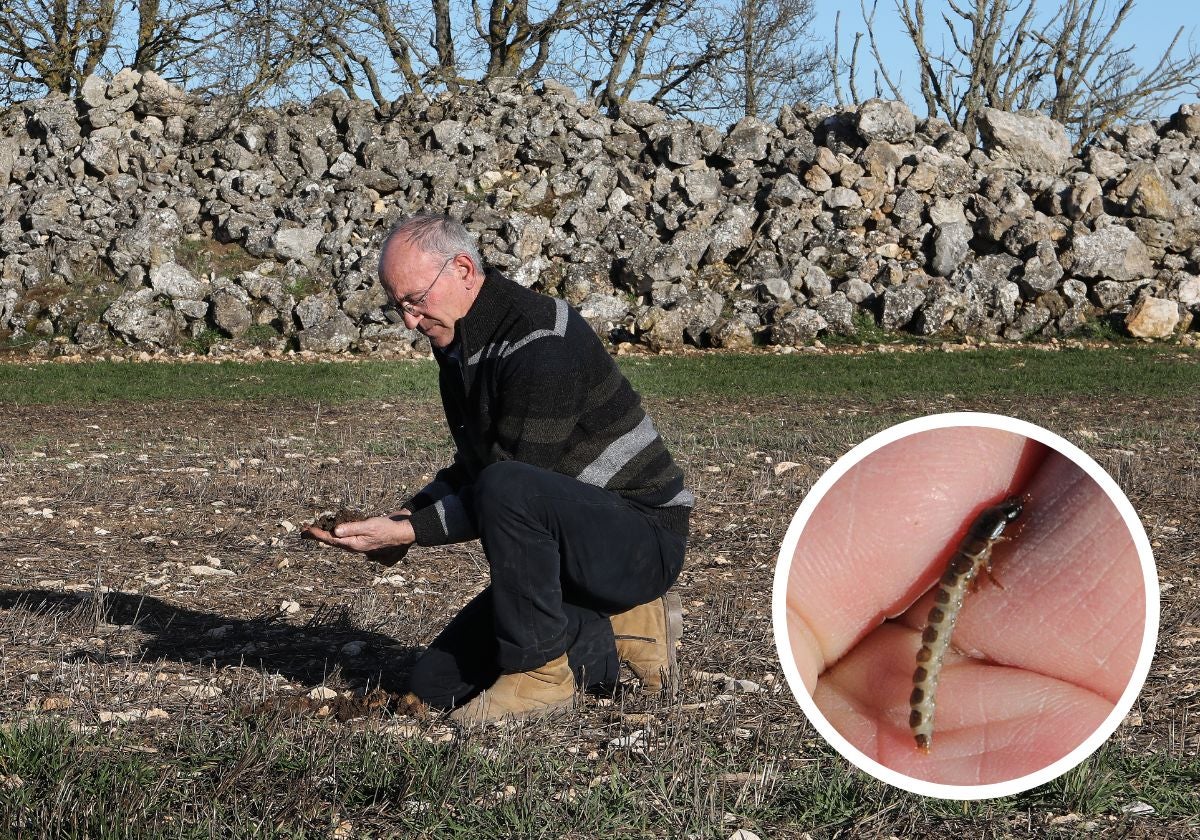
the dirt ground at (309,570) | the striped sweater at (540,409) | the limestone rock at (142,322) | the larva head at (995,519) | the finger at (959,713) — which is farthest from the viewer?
the limestone rock at (142,322)

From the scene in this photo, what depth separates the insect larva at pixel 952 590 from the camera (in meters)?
1.61

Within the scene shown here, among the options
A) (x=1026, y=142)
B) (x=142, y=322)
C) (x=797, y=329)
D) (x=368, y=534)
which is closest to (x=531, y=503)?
(x=368, y=534)

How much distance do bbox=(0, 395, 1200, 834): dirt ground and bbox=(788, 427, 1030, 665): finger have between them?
206cm

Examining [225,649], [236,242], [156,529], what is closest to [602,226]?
[236,242]

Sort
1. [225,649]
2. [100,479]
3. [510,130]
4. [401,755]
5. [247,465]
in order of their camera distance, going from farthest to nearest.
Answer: [510,130], [247,465], [100,479], [225,649], [401,755]

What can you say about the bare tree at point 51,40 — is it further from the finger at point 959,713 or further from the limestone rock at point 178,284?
the finger at point 959,713

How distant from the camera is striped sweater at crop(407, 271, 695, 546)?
4008mm

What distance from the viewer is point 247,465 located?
9.85 metres

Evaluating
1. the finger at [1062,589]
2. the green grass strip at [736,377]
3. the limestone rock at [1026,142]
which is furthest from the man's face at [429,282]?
the limestone rock at [1026,142]

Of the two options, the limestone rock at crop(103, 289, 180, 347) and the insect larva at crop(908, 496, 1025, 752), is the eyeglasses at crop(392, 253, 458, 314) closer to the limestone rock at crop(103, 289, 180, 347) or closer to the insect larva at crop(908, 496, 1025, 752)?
the insect larva at crop(908, 496, 1025, 752)

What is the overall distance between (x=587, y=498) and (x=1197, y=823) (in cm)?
189

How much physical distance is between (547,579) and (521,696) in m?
0.44

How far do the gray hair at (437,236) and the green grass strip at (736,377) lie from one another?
10.6 metres

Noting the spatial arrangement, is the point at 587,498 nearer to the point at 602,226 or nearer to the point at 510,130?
the point at 602,226
